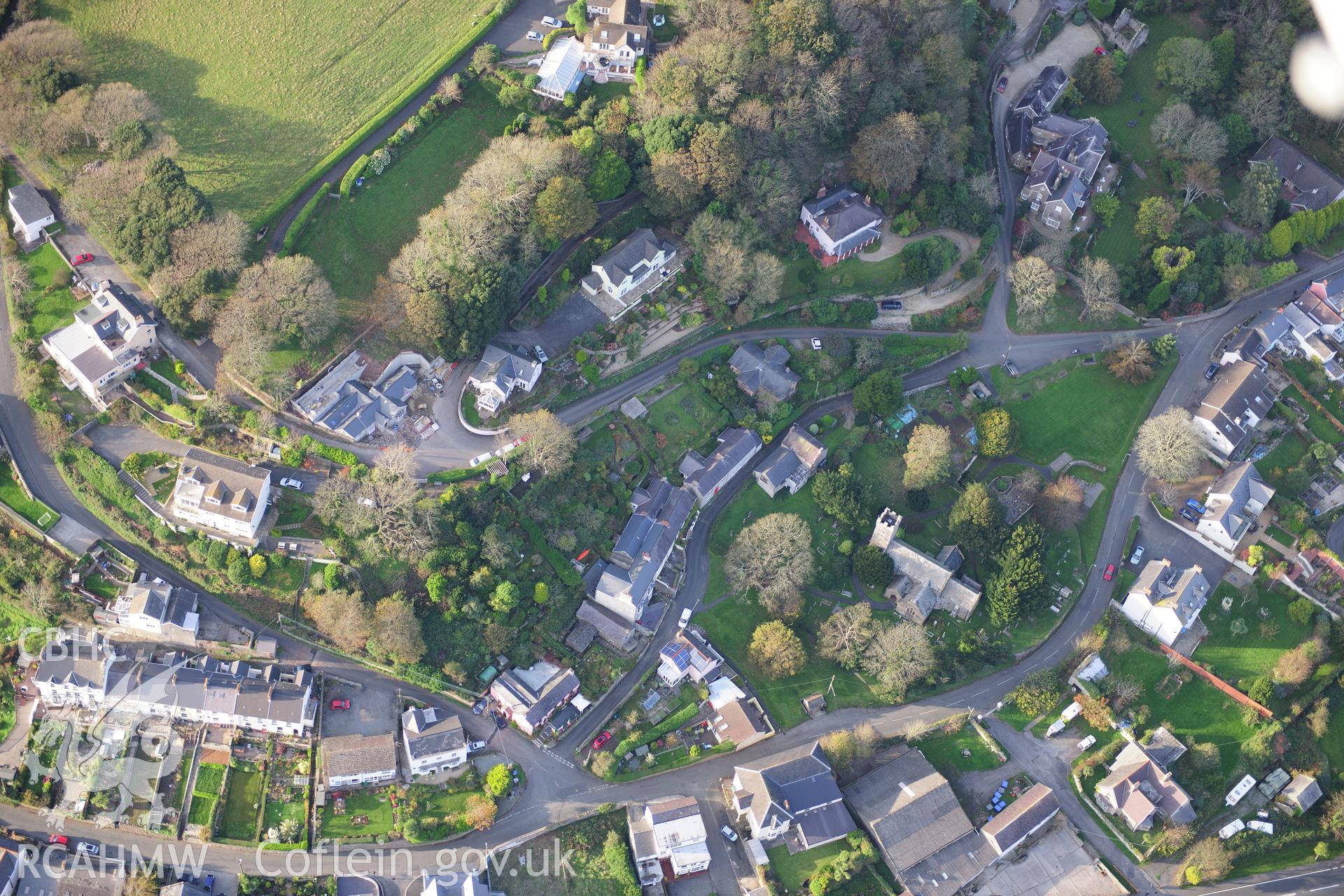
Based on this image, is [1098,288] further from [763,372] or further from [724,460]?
[724,460]

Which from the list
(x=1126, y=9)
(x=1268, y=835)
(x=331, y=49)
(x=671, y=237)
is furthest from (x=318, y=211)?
(x=1268, y=835)

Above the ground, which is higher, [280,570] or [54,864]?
[280,570]

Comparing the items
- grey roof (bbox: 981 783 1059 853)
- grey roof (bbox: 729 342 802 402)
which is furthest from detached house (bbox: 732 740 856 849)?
grey roof (bbox: 729 342 802 402)

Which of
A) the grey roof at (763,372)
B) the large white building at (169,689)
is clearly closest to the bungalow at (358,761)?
the large white building at (169,689)

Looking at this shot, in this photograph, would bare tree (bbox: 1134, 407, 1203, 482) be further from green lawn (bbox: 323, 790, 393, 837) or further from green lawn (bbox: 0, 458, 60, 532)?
green lawn (bbox: 0, 458, 60, 532)

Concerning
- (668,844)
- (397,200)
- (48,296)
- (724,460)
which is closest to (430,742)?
(668,844)

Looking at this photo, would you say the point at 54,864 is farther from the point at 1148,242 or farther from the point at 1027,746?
the point at 1148,242

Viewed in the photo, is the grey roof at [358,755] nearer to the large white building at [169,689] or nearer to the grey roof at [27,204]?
the large white building at [169,689]
